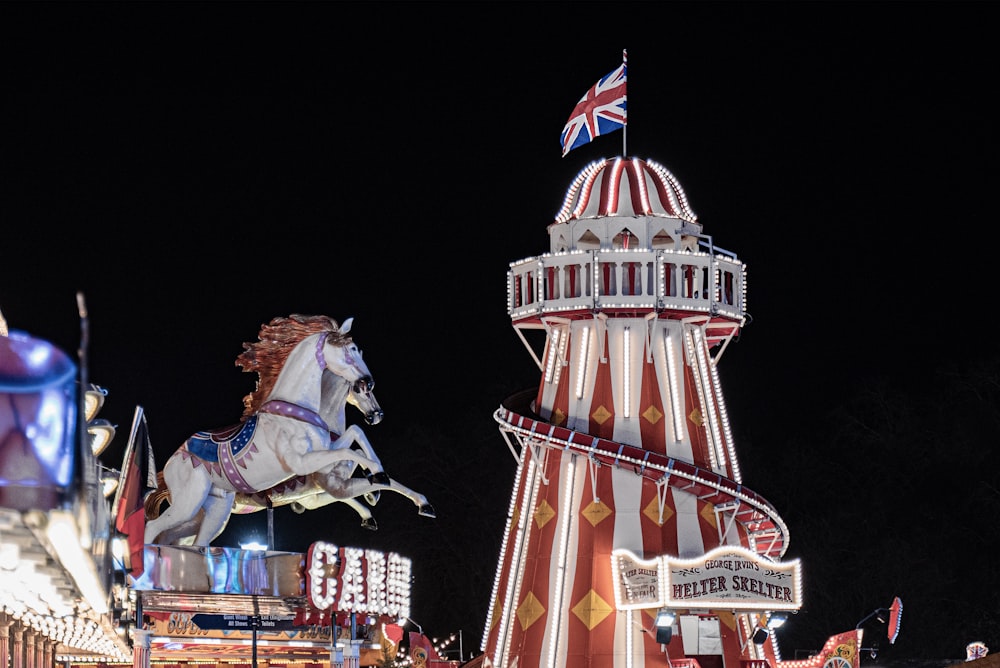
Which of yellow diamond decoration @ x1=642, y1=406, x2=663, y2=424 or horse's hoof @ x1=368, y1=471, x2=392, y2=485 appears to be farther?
yellow diamond decoration @ x1=642, y1=406, x2=663, y2=424

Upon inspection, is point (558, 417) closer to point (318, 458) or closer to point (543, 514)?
point (543, 514)

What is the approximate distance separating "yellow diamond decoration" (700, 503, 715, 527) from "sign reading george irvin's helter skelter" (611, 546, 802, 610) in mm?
2171

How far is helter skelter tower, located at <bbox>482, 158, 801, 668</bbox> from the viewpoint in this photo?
129 feet

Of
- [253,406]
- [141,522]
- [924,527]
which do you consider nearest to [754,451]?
[924,527]

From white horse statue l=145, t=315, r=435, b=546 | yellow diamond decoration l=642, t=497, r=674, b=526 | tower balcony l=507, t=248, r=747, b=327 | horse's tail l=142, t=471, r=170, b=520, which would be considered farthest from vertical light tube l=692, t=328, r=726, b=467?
horse's tail l=142, t=471, r=170, b=520

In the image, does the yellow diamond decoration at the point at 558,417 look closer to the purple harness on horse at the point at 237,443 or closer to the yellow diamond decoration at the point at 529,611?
the yellow diamond decoration at the point at 529,611

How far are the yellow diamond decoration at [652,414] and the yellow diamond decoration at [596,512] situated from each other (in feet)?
7.11

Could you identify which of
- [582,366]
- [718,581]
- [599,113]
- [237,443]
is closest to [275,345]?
[237,443]

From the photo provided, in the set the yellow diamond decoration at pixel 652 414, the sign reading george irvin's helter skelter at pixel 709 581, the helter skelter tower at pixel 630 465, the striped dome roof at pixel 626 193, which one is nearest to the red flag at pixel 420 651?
the helter skelter tower at pixel 630 465

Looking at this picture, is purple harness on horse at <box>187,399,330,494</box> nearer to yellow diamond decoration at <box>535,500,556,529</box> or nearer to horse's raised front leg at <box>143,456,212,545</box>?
horse's raised front leg at <box>143,456,212,545</box>

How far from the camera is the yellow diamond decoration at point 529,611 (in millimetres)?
40812

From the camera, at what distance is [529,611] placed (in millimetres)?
41062

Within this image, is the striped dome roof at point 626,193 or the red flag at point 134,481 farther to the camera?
the striped dome roof at point 626,193

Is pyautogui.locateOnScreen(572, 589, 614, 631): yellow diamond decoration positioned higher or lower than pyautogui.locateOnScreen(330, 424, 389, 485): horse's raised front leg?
lower
